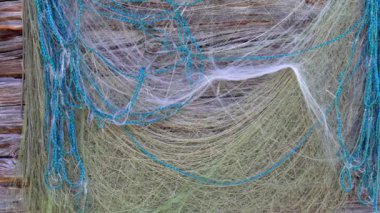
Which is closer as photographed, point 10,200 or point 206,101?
point 206,101

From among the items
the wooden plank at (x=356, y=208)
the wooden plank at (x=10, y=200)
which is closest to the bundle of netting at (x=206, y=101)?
the wooden plank at (x=356, y=208)

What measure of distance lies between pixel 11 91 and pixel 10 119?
0.15m

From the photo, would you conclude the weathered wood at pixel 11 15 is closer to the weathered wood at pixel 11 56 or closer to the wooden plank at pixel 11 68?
the weathered wood at pixel 11 56

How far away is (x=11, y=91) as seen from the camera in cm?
246

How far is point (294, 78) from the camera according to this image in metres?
2.23

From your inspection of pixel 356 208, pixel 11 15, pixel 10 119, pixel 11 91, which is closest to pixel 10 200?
pixel 10 119

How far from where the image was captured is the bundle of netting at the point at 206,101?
2227 mm

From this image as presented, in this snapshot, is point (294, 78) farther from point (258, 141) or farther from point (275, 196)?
point (275, 196)

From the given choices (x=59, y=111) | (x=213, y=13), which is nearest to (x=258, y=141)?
(x=213, y=13)

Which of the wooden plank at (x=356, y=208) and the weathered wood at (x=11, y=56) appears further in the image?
the weathered wood at (x=11, y=56)

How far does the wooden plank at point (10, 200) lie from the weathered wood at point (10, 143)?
194 millimetres

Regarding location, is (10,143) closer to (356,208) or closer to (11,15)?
(11,15)

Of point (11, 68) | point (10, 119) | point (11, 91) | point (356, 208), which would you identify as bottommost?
point (356, 208)

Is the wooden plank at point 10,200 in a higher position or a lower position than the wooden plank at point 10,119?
lower
